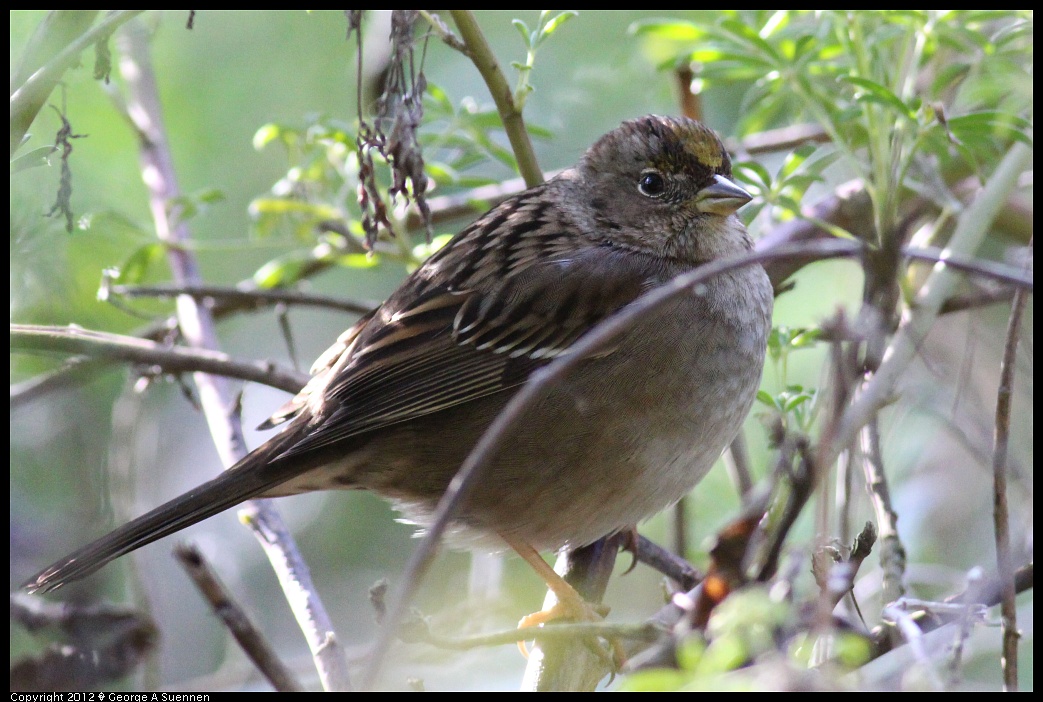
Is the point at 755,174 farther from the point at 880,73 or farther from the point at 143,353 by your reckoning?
the point at 143,353

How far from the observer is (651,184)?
322 cm

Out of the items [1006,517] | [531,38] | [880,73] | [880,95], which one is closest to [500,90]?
[531,38]

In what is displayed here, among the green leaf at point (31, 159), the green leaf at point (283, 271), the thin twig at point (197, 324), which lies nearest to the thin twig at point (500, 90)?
the green leaf at point (283, 271)

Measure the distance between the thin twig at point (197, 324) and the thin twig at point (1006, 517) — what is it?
49.8 inches

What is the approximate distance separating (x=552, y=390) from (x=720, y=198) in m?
0.84

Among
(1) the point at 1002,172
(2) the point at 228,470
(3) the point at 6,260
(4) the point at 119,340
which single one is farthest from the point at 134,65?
(1) the point at 1002,172

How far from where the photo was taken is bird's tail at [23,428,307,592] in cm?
246

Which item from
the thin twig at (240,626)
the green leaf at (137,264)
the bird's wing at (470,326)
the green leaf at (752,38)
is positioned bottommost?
the thin twig at (240,626)

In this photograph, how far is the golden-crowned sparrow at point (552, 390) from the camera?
2773 millimetres

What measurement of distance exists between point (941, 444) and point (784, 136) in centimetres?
145

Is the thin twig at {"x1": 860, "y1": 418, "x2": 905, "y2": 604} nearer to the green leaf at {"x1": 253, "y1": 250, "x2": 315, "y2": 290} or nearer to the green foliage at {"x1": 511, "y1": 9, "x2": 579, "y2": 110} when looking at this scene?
the green foliage at {"x1": 511, "y1": 9, "x2": 579, "y2": 110}

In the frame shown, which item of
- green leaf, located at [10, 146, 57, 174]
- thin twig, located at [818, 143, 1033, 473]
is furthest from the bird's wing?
green leaf, located at [10, 146, 57, 174]

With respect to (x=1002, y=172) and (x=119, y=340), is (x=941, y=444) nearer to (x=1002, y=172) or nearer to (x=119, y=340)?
(x=1002, y=172)

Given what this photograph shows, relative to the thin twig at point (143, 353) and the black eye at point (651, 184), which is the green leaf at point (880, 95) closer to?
the black eye at point (651, 184)
